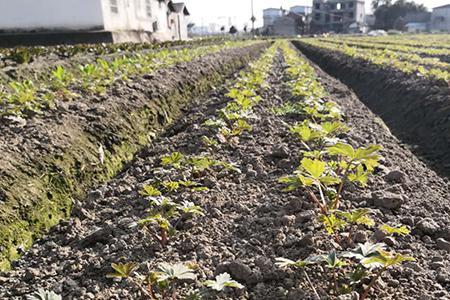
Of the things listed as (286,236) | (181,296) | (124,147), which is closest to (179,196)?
(286,236)

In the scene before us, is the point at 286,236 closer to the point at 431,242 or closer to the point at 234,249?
the point at 234,249

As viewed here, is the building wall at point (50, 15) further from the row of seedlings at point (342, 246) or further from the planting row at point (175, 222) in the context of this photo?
the row of seedlings at point (342, 246)

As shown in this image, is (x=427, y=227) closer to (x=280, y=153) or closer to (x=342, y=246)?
(x=342, y=246)

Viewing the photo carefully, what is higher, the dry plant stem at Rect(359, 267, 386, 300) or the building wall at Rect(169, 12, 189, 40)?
the building wall at Rect(169, 12, 189, 40)

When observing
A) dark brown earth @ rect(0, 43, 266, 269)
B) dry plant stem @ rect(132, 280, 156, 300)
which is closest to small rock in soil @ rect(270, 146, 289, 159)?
dark brown earth @ rect(0, 43, 266, 269)

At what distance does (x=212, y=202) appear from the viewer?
11.8 ft

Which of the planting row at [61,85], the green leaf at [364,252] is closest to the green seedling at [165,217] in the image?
the green leaf at [364,252]

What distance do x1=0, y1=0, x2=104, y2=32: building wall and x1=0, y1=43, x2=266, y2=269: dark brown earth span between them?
15.0 metres

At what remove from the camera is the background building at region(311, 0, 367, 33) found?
83631 mm

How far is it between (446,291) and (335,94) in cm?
763

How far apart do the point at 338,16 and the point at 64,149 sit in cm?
8719

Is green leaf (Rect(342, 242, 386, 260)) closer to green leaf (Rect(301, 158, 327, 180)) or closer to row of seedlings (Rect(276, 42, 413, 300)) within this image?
row of seedlings (Rect(276, 42, 413, 300))

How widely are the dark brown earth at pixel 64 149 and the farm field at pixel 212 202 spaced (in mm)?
18

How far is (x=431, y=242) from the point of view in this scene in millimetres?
2984
